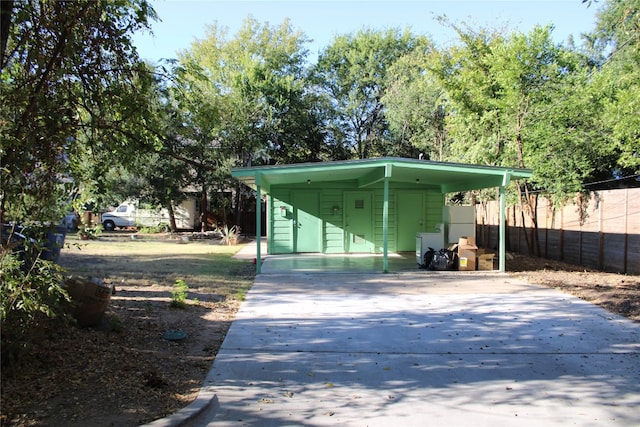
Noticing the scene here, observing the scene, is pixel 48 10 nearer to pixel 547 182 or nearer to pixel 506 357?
pixel 506 357

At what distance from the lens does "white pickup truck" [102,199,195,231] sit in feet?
91.1

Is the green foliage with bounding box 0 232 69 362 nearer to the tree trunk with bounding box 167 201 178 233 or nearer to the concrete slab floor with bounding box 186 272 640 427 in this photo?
the concrete slab floor with bounding box 186 272 640 427

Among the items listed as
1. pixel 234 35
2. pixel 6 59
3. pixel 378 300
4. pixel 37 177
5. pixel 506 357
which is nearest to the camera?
pixel 37 177

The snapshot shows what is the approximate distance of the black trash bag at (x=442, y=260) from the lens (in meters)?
11.7

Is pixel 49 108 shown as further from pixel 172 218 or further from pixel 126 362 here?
pixel 172 218

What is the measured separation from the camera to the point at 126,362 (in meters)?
4.61

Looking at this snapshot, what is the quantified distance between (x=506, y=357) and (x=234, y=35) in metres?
32.1

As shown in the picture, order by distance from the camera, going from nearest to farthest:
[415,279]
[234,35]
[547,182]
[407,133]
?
1. [415,279]
2. [547,182]
3. [407,133]
4. [234,35]

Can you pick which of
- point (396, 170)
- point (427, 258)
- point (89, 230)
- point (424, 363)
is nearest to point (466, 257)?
point (427, 258)

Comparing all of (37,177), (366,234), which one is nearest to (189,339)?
(37,177)

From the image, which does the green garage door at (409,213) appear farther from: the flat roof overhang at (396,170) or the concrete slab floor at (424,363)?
the concrete slab floor at (424,363)

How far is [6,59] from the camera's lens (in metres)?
4.41

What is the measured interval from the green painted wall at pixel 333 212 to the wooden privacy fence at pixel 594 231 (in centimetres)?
331

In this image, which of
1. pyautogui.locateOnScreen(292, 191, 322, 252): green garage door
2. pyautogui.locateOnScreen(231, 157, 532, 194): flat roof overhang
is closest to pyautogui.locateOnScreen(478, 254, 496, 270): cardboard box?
pyautogui.locateOnScreen(231, 157, 532, 194): flat roof overhang
